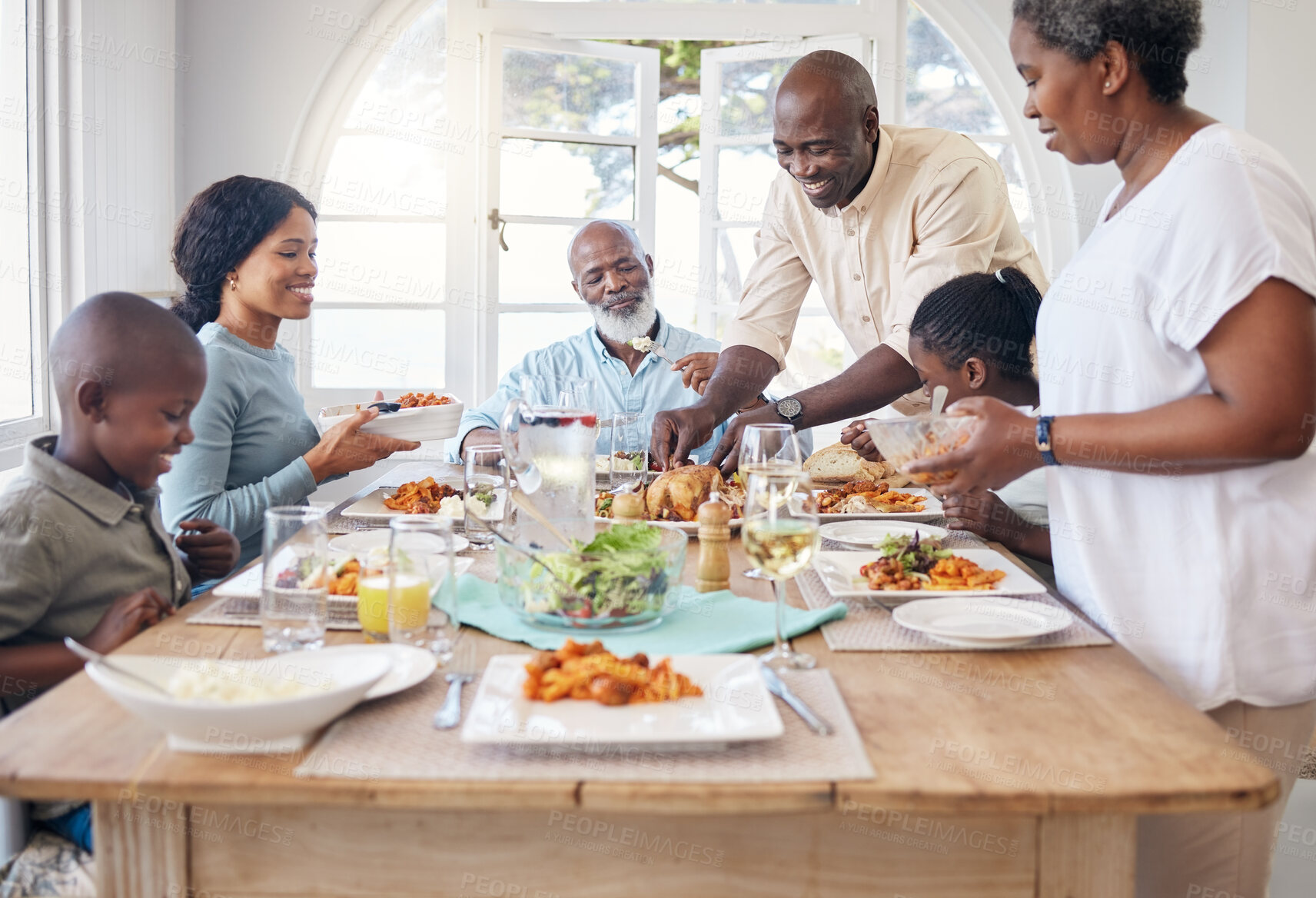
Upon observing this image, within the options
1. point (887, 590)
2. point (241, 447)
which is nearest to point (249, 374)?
point (241, 447)

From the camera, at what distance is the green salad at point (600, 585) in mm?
1519

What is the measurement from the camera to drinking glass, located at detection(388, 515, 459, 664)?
1.39 meters

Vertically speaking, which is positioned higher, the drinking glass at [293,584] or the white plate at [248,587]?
the drinking glass at [293,584]

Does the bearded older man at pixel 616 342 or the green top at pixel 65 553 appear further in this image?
the bearded older man at pixel 616 342

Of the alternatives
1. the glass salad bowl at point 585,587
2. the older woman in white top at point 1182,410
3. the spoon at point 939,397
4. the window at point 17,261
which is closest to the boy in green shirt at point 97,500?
the glass salad bowl at point 585,587

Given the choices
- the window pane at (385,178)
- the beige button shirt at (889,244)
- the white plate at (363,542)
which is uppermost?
the window pane at (385,178)

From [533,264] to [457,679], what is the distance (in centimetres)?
406

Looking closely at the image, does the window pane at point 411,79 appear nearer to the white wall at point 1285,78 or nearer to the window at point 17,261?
the window at point 17,261

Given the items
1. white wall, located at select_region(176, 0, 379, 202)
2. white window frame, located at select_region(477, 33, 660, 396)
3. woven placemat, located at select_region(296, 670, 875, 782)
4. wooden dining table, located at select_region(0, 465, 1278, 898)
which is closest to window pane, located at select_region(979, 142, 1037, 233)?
white window frame, located at select_region(477, 33, 660, 396)

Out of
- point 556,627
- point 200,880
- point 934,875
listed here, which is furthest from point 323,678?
point 934,875

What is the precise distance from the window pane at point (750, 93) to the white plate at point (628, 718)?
4195mm

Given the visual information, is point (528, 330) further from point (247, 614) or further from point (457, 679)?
point (457, 679)

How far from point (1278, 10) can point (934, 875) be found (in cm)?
497

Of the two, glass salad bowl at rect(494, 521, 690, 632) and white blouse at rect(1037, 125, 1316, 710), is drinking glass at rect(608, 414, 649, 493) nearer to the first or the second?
glass salad bowl at rect(494, 521, 690, 632)
